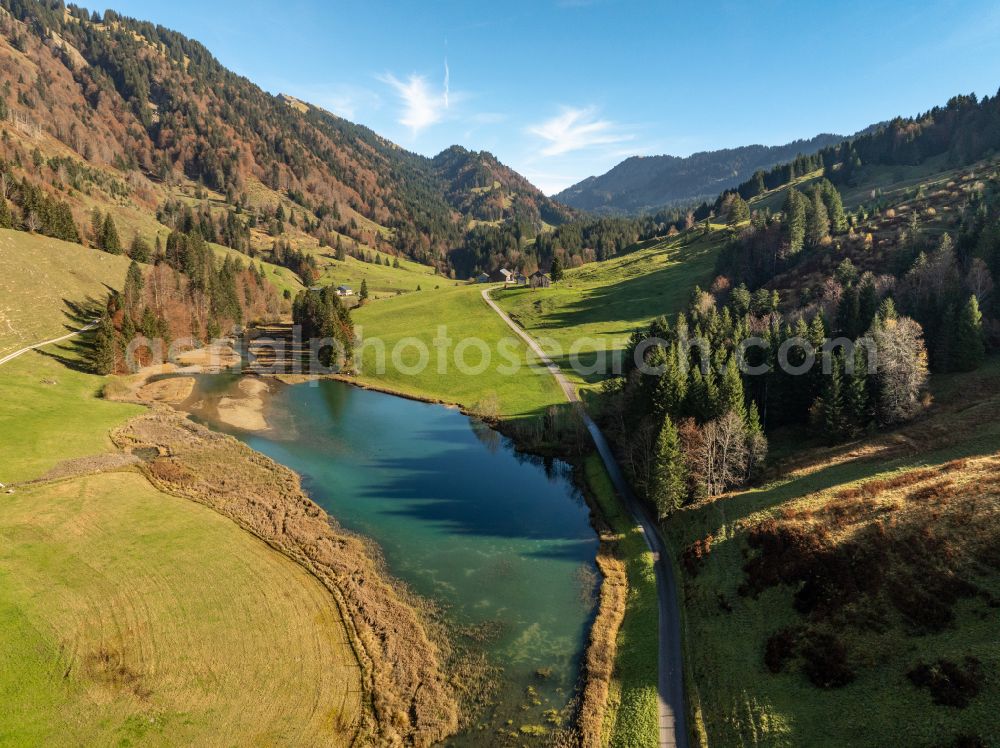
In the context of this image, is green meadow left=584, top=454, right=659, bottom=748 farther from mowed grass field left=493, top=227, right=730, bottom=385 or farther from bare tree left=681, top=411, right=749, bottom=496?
mowed grass field left=493, top=227, right=730, bottom=385

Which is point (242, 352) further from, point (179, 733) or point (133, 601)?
point (179, 733)

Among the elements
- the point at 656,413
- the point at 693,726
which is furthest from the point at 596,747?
the point at 656,413

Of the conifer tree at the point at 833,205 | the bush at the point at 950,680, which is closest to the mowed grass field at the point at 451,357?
the bush at the point at 950,680

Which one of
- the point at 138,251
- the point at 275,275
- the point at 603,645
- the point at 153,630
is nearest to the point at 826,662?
the point at 603,645

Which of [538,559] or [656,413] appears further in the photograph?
[656,413]

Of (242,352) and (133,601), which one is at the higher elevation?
(242,352)

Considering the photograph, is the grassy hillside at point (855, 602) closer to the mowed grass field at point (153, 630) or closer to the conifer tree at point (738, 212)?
the mowed grass field at point (153, 630)

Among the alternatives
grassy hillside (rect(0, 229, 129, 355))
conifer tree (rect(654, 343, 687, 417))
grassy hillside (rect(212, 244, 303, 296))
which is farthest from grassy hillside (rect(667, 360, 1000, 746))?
grassy hillside (rect(212, 244, 303, 296))

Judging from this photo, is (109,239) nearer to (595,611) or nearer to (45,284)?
(45,284)
